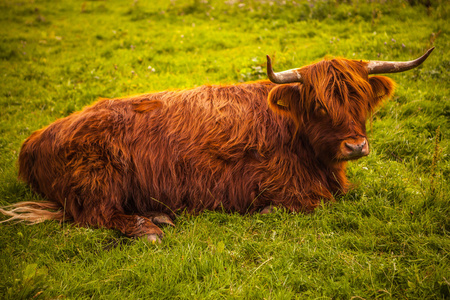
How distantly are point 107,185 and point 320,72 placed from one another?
240cm

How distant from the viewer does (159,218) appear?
3.63 meters

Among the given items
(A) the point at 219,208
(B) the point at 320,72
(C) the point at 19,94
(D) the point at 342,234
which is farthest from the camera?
(C) the point at 19,94

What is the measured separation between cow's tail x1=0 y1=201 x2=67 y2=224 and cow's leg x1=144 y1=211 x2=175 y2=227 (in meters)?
0.84

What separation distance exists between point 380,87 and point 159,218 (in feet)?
8.83

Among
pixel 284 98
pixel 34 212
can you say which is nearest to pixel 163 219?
pixel 34 212

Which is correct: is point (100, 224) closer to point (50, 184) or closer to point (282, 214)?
point (50, 184)

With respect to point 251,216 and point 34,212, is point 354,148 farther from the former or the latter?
point 34,212

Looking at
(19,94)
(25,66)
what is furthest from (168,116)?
(25,66)

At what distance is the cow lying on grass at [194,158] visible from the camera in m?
3.59

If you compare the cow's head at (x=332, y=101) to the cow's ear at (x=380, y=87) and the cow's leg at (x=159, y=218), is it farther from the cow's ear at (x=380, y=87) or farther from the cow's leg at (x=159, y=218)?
the cow's leg at (x=159, y=218)

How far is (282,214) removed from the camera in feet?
11.7

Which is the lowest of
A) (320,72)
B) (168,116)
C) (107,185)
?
(107,185)

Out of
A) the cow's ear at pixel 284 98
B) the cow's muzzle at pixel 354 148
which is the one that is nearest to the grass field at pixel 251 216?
the cow's muzzle at pixel 354 148

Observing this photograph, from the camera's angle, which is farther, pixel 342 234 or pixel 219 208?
pixel 219 208
